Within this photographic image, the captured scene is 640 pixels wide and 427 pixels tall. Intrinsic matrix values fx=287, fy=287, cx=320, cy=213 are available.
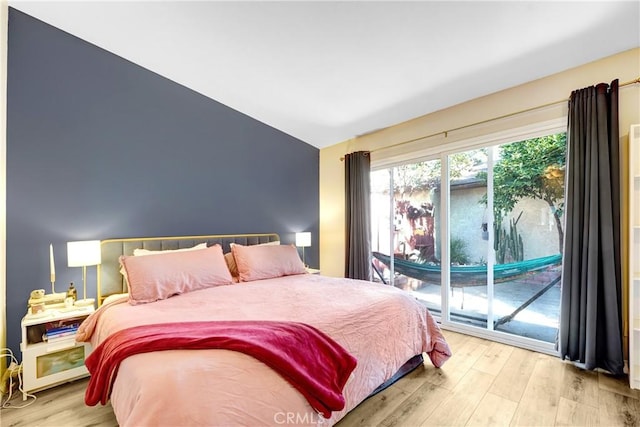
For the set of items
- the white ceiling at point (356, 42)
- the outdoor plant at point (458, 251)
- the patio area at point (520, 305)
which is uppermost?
the white ceiling at point (356, 42)

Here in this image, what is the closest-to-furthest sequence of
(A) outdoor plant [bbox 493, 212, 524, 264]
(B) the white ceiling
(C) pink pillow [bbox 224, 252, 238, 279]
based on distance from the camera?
(B) the white ceiling → (A) outdoor plant [bbox 493, 212, 524, 264] → (C) pink pillow [bbox 224, 252, 238, 279]

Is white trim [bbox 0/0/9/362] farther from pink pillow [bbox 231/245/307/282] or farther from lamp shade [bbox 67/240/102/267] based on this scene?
pink pillow [bbox 231/245/307/282]

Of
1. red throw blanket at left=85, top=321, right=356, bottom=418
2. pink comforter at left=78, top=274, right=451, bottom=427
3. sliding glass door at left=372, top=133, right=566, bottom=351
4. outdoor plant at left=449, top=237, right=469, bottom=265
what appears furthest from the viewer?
outdoor plant at left=449, top=237, right=469, bottom=265

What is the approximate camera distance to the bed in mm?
1106

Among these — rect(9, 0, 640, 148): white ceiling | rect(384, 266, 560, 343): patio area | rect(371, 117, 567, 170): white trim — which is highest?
rect(9, 0, 640, 148): white ceiling

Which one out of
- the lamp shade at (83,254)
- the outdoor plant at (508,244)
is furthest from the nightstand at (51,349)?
the outdoor plant at (508,244)

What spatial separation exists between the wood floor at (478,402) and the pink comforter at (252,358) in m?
0.17

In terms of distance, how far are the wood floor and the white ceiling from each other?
97.0 inches

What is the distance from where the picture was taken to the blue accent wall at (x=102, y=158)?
2.28m

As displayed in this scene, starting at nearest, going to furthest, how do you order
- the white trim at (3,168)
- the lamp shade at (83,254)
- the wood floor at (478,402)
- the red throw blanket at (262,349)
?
the red throw blanket at (262,349)
the wood floor at (478,402)
the white trim at (3,168)
the lamp shade at (83,254)

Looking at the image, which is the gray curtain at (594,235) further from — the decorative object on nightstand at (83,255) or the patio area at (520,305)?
the decorative object on nightstand at (83,255)

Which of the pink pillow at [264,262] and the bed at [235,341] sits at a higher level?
the pink pillow at [264,262]

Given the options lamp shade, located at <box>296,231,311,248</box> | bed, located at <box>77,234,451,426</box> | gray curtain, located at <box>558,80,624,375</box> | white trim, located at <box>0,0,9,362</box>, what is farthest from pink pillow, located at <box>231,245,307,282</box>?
gray curtain, located at <box>558,80,624,375</box>

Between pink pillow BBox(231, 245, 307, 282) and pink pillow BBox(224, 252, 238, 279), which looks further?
pink pillow BBox(224, 252, 238, 279)
